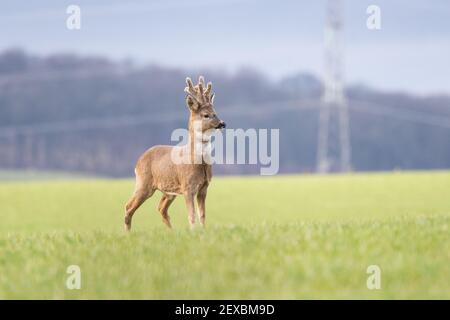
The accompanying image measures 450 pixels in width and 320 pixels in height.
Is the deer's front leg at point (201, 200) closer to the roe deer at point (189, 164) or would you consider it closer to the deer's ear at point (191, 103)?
the roe deer at point (189, 164)

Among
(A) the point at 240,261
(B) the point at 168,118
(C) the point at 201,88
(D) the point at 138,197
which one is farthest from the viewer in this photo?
(B) the point at 168,118

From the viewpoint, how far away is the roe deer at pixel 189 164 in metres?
10.8

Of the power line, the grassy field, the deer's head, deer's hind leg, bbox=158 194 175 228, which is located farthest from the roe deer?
the power line

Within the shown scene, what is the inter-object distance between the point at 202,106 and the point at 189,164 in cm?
81

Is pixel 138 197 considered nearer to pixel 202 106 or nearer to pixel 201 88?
pixel 202 106

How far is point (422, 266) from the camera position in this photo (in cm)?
892

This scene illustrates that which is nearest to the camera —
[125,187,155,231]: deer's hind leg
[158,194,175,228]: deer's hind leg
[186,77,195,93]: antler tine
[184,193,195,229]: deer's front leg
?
[186,77,195,93]: antler tine

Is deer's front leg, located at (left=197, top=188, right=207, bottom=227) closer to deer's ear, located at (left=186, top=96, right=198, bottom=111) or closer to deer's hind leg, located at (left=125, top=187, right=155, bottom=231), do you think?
deer's hind leg, located at (left=125, top=187, right=155, bottom=231)

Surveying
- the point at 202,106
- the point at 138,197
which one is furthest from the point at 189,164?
the point at 138,197

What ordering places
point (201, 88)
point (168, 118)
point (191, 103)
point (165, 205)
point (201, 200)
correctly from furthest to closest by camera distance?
1. point (168, 118)
2. point (165, 205)
3. point (201, 200)
4. point (201, 88)
5. point (191, 103)

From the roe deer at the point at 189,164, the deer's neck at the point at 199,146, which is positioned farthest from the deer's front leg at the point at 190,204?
the deer's neck at the point at 199,146

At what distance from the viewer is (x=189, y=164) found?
1090 centimetres

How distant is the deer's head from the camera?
35.1ft
